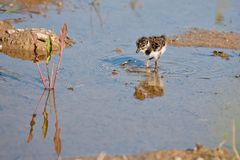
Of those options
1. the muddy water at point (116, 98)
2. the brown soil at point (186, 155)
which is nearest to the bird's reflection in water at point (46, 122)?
the muddy water at point (116, 98)

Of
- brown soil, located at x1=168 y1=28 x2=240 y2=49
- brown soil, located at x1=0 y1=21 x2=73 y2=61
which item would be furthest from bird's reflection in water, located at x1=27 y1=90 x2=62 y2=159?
brown soil, located at x1=168 y1=28 x2=240 y2=49

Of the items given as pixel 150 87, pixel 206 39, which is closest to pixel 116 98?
pixel 150 87

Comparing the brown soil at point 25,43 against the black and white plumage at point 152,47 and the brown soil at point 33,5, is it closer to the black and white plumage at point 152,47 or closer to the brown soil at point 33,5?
the black and white plumage at point 152,47

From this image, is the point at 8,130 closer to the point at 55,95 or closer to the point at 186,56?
the point at 55,95

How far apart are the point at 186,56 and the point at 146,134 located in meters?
4.36

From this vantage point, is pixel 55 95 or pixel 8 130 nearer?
pixel 8 130

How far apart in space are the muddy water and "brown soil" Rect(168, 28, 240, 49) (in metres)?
0.36

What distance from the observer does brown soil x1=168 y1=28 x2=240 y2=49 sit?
43.6ft

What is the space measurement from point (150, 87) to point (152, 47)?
4.27 feet

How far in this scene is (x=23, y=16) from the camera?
15.1 m

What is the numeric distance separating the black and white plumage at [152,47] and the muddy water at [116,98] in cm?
27

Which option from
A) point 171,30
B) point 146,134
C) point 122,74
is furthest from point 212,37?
point 146,134

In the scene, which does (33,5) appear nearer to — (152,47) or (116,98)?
(152,47)

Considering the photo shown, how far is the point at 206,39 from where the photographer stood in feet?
44.7
